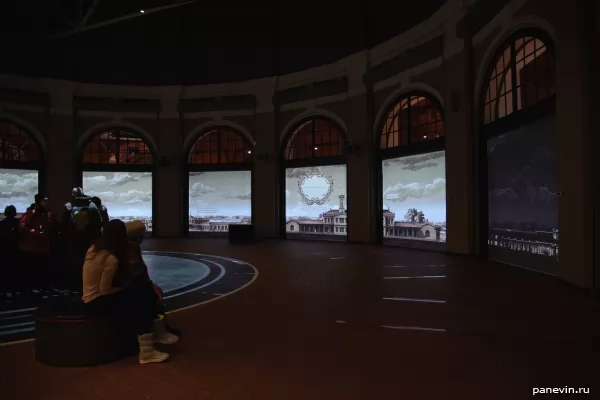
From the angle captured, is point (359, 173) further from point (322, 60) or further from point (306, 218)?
point (322, 60)

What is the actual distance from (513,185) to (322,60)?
7839mm

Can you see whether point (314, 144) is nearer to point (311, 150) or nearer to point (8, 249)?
point (311, 150)

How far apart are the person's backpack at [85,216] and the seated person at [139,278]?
9.33 feet

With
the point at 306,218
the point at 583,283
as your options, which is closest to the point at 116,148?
the point at 306,218

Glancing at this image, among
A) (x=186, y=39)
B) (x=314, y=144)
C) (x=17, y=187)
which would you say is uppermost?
(x=186, y=39)

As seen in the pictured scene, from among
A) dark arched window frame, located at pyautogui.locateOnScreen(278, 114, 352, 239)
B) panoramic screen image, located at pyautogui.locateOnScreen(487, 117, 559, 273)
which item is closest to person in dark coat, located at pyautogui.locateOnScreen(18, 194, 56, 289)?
panoramic screen image, located at pyautogui.locateOnScreen(487, 117, 559, 273)

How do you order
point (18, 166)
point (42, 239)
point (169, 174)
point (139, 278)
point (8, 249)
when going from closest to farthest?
point (139, 278) → point (8, 249) → point (42, 239) → point (18, 166) → point (169, 174)

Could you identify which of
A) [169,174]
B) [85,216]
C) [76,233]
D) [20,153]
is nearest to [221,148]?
[169,174]

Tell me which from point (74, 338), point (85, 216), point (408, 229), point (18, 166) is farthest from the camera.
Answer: point (18, 166)

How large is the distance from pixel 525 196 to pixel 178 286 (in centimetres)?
573

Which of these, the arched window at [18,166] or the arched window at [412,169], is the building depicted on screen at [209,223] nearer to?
the arched window at [18,166]

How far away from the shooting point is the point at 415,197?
37.1 ft

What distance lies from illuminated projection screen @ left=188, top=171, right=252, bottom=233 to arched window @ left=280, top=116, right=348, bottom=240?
4.89ft

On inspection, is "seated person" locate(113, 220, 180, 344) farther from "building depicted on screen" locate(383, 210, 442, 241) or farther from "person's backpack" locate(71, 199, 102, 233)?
"building depicted on screen" locate(383, 210, 442, 241)
